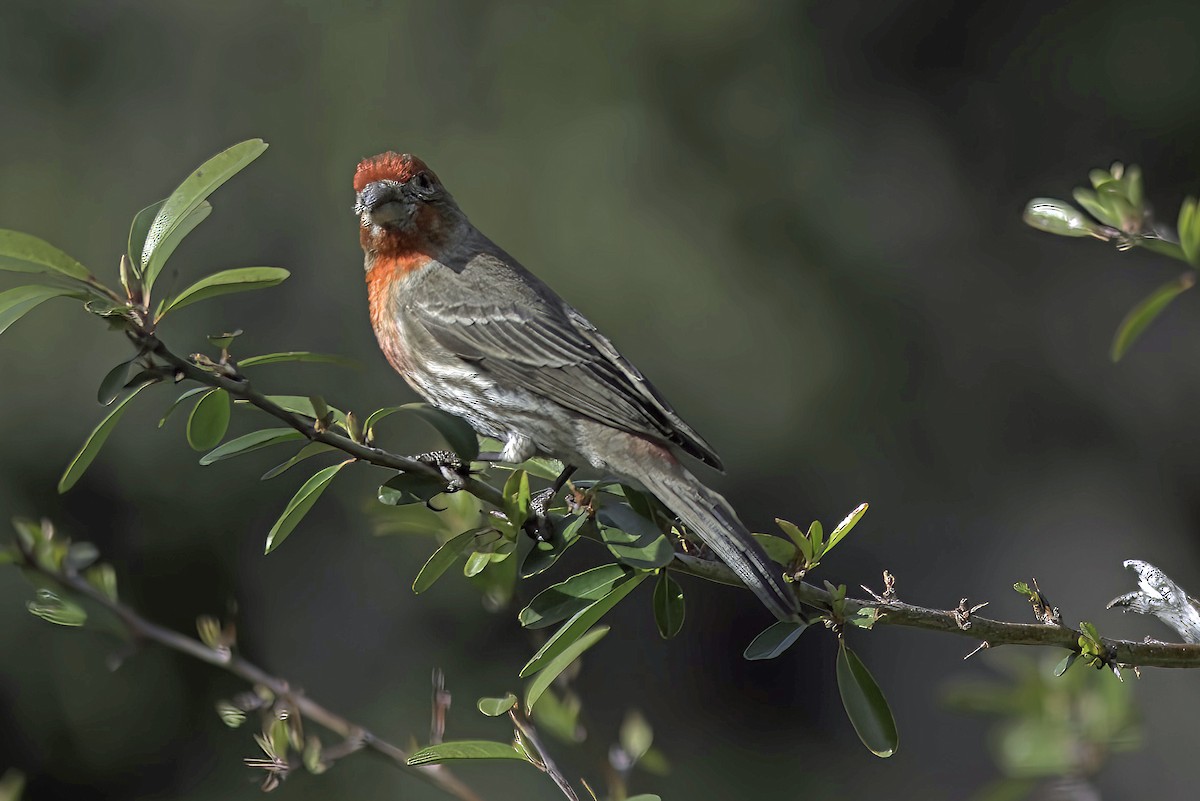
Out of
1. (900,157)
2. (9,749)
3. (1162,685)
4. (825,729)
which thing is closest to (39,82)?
(9,749)

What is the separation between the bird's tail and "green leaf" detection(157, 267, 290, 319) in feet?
3.39

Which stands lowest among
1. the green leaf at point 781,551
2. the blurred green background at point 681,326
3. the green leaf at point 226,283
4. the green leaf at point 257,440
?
the blurred green background at point 681,326

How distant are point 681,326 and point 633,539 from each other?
18.6 feet

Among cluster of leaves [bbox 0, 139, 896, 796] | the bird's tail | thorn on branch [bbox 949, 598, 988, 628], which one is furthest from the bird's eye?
thorn on branch [bbox 949, 598, 988, 628]

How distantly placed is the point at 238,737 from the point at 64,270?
19.0 ft

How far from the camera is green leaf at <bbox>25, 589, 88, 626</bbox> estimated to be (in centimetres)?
226

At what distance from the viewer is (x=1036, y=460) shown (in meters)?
9.19

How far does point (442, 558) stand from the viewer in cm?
254

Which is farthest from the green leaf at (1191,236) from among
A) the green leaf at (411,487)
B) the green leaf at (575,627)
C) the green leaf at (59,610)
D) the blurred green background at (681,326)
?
the blurred green background at (681,326)

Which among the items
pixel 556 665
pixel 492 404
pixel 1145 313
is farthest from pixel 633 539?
pixel 492 404

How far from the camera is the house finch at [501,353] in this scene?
335 cm

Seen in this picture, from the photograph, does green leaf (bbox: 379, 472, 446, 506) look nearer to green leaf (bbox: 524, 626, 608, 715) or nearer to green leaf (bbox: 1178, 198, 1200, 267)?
green leaf (bbox: 524, 626, 608, 715)

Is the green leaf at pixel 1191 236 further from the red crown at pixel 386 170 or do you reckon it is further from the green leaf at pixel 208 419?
the red crown at pixel 386 170

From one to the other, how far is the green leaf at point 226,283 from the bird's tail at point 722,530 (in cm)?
103
